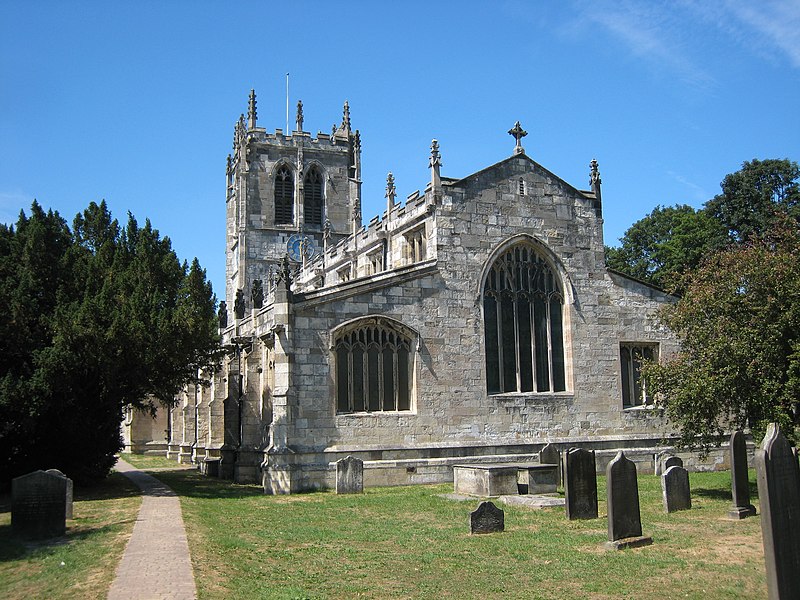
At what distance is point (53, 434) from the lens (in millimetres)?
22125

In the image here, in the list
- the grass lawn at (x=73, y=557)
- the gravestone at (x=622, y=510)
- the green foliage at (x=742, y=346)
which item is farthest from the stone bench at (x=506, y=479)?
the grass lawn at (x=73, y=557)

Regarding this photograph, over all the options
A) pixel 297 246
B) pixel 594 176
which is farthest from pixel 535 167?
pixel 297 246

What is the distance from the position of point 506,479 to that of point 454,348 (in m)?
5.67

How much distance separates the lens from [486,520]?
14.5 metres

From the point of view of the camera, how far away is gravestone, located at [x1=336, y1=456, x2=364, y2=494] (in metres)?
21.0

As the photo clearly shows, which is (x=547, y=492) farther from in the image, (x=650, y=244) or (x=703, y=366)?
(x=650, y=244)

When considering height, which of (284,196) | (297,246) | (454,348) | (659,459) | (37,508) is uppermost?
(284,196)

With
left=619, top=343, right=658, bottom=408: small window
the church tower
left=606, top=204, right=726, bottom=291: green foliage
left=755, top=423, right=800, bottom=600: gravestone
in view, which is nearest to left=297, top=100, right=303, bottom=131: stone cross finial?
the church tower

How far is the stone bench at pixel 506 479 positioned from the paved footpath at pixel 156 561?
7.27 m

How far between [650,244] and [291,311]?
30.8m

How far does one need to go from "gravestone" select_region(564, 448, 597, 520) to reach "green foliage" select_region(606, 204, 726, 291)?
26286 mm

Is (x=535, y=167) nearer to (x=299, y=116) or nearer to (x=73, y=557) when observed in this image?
(x=73, y=557)

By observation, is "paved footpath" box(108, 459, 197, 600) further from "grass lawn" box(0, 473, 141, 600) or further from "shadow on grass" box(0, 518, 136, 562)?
"shadow on grass" box(0, 518, 136, 562)

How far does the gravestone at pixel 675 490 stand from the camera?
16.7 m
